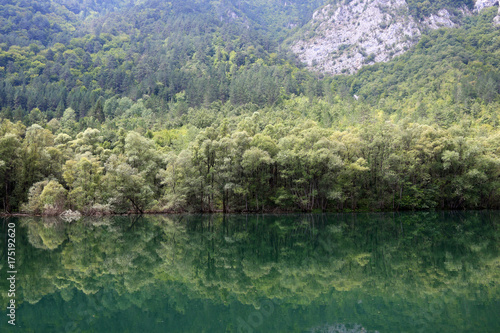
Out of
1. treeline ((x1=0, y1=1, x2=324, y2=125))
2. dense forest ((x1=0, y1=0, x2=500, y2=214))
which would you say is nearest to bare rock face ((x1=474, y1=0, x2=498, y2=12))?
dense forest ((x1=0, y1=0, x2=500, y2=214))

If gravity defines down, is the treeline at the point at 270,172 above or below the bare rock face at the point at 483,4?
below

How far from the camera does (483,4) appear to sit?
175 m

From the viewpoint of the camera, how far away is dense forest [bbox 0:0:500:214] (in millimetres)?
57781

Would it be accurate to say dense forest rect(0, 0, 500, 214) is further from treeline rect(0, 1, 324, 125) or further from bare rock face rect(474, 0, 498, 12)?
bare rock face rect(474, 0, 498, 12)

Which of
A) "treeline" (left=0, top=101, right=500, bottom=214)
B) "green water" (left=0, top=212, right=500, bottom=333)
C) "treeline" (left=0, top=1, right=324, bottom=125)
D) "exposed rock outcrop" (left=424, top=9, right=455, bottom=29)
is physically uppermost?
"exposed rock outcrop" (left=424, top=9, right=455, bottom=29)

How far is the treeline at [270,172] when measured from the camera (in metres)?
56.3

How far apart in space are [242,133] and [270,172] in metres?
9.15

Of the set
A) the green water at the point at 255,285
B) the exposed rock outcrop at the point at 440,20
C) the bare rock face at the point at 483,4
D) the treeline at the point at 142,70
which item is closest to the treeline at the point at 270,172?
the green water at the point at 255,285

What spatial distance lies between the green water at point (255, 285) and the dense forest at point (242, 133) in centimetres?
3007

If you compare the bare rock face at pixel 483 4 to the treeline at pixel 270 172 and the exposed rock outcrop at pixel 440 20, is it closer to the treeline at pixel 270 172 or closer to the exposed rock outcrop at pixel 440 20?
the exposed rock outcrop at pixel 440 20

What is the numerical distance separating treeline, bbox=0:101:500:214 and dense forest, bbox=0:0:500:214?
0.23 m

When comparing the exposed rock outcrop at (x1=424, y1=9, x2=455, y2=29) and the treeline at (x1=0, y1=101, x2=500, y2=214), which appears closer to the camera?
the treeline at (x1=0, y1=101, x2=500, y2=214)

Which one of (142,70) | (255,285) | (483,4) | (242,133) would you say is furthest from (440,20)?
(255,285)

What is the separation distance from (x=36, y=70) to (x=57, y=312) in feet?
482
